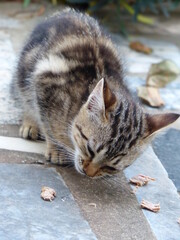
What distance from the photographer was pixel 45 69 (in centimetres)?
393

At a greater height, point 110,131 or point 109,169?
point 110,131

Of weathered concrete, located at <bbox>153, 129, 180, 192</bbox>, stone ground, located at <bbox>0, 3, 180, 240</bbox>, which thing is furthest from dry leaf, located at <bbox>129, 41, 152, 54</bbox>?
weathered concrete, located at <bbox>153, 129, 180, 192</bbox>

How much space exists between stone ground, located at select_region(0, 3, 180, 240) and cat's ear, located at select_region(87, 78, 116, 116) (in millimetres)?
490

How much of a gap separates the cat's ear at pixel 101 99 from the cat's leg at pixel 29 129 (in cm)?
69

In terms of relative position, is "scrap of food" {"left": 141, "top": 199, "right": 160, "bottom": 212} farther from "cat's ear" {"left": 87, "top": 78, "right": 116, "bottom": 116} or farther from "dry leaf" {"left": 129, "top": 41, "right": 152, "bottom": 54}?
"dry leaf" {"left": 129, "top": 41, "right": 152, "bottom": 54}

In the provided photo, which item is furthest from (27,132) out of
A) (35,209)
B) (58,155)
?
(35,209)

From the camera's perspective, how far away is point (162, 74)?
5.38 metres

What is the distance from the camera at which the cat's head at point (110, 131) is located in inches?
134

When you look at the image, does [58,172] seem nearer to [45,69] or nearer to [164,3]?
[45,69]

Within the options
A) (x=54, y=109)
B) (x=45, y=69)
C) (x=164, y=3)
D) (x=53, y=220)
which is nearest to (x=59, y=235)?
(x=53, y=220)

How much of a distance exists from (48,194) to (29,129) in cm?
82

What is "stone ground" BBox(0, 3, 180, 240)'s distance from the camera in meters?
3.09

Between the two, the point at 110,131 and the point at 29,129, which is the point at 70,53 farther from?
the point at 110,131

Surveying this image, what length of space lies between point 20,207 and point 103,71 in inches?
44.1
